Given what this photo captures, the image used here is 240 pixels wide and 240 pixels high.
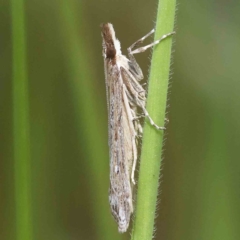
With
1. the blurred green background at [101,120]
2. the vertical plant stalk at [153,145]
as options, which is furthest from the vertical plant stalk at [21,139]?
the vertical plant stalk at [153,145]

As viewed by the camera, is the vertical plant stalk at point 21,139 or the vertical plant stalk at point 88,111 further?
the vertical plant stalk at point 88,111

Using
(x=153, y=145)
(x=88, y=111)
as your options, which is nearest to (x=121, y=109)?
(x=153, y=145)

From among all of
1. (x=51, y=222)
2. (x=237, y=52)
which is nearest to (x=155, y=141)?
(x=237, y=52)

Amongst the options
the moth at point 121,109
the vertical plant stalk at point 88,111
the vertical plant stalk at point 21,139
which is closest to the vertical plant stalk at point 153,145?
the moth at point 121,109

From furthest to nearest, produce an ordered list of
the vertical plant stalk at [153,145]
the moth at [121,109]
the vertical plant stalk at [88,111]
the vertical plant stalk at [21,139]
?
1. the vertical plant stalk at [88,111]
2. the vertical plant stalk at [21,139]
3. the moth at [121,109]
4. the vertical plant stalk at [153,145]

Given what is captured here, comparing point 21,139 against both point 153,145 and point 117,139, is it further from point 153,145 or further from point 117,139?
point 153,145

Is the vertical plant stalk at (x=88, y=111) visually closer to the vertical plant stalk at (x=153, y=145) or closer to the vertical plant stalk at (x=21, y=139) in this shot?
the vertical plant stalk at (x=21, y=139)

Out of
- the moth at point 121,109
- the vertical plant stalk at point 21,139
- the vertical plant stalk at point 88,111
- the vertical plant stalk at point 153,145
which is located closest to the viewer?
the vertical plant stalk at point 153,145
